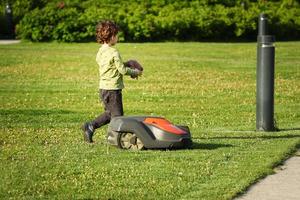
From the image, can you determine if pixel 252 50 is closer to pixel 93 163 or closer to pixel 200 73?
pixel 200 73

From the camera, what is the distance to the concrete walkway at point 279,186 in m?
6.89

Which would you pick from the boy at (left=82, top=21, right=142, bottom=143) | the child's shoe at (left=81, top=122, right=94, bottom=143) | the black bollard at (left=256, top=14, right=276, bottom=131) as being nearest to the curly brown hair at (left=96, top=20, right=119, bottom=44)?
the boy at (left=82, top=21, right=142, bottom=143)

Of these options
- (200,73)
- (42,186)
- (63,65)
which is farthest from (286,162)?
(63,65)

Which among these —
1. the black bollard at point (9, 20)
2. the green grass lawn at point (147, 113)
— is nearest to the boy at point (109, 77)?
the green grass lawn at point (147, 113)

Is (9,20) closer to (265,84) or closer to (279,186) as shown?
(265,84)

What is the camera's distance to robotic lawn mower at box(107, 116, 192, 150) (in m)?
8.80

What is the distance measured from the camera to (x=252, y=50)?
24.2 m

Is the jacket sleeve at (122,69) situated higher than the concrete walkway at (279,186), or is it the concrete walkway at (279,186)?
the jacket sleeve at (122,69)

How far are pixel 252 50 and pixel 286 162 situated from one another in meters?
16.0

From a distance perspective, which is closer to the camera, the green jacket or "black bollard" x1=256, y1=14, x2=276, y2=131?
the green jacket

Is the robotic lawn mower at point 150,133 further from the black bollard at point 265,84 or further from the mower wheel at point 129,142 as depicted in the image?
the black bollard at point 265,84

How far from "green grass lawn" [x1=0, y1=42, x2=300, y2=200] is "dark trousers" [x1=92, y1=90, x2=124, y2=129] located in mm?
266

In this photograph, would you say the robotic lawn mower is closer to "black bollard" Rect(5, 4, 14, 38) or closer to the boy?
the boy

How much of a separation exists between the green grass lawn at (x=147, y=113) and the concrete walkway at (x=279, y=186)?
4.3 inches
